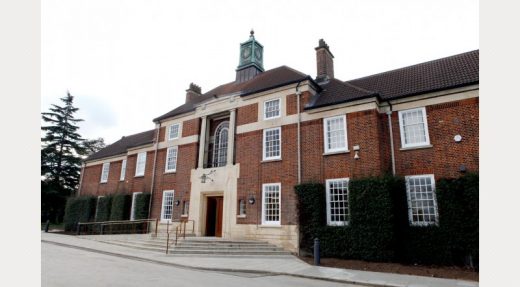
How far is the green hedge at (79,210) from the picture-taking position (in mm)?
26406

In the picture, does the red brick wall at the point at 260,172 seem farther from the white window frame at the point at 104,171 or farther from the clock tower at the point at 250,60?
the white window frame at the point at 104,171

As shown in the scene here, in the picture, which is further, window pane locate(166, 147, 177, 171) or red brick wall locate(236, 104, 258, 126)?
window pane locate(166, 147, 177, 171)

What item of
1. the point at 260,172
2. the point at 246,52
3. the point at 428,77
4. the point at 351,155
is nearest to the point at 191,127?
the point at 260,172

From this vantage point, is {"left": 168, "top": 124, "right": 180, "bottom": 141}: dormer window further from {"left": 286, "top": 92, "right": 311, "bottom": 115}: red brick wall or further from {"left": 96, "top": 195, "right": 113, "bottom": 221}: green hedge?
{"left": 286, "top": 92, "right": 311, "bottom": 115}: red brick wall

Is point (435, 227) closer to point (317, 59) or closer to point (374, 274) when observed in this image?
point (374, 274)

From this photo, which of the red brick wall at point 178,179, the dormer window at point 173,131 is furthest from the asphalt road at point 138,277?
the dormer window at point 173,131

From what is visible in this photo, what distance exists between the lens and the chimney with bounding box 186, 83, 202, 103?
91.6ft

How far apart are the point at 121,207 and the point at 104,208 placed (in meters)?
2.33

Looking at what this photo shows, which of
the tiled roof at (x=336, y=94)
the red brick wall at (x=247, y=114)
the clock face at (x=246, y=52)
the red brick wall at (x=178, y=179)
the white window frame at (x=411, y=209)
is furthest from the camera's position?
the clock face at (x=246, y=52)

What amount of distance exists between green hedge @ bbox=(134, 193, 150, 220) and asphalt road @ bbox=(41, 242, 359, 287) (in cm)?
1063

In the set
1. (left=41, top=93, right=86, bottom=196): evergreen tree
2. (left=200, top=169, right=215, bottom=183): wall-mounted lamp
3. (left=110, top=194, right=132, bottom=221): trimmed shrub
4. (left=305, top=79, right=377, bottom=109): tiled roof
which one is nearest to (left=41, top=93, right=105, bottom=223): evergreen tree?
(left=41, top=93, right=86, bottom=196): evergreen tree

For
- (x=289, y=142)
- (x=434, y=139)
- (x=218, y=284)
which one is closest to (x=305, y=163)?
(x=289, y=142)

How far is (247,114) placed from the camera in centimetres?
1966

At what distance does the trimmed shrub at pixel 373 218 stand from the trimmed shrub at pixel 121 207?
56.4 ft
